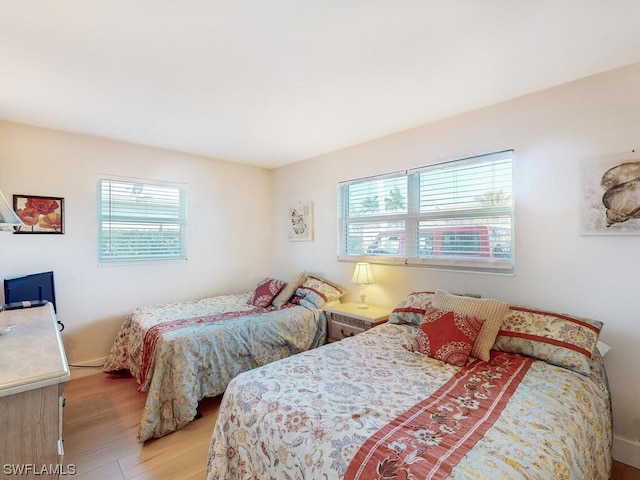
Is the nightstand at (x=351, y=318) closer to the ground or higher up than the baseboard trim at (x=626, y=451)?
higher up

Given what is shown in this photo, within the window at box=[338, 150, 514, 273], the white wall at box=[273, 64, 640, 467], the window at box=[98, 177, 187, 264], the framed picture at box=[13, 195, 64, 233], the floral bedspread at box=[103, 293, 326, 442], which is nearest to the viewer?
the white wall at box=[273, 64, 640, 467]

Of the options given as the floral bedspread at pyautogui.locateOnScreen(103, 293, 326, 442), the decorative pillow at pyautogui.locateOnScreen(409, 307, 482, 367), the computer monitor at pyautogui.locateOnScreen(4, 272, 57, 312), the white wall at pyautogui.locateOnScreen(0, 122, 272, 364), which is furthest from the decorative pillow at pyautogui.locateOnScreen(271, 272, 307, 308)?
the computer monitor at pyautogui.locateOnScreen(4, 272, 57, 312)

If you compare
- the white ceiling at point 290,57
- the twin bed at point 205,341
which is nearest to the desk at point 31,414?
the twin bed at point 205,341

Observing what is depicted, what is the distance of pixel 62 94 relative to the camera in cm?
225

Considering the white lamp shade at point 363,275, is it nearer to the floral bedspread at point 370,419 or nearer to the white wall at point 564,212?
the white wall at point 564,212

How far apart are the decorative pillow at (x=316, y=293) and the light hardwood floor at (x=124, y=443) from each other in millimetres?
1275

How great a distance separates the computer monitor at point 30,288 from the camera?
2.36 m

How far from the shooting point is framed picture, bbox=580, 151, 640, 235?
1.88 metres

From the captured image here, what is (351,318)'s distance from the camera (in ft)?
9.78

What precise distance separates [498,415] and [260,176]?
3.98 meters

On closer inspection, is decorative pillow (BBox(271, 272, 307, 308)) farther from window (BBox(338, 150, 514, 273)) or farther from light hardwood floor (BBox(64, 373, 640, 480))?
light hardwood floor (BBox(64, 373, 640, 480))

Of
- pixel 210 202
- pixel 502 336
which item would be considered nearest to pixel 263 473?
pixel 502 336

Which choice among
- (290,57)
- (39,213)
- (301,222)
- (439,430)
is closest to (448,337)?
(439,430)

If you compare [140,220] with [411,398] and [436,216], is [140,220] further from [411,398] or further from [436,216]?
[411,398]
